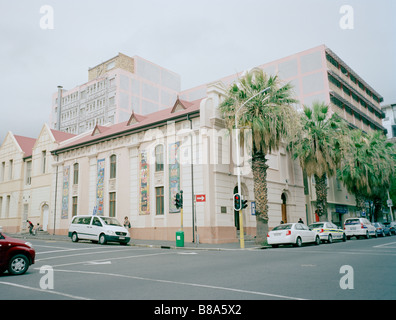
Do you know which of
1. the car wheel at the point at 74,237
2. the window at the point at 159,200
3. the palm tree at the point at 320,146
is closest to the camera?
the car wheel at the point at 74,237

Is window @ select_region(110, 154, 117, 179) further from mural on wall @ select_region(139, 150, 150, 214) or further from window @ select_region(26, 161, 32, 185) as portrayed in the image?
window @ select_region(26, 161, 32, 185)

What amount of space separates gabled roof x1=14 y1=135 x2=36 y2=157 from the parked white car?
20.6 m

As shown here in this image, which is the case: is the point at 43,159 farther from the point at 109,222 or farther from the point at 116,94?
the point at 116,94

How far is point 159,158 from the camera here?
27625 millimetres

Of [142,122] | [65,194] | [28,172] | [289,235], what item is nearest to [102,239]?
[142,122]

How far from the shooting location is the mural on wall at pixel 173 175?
25547mm

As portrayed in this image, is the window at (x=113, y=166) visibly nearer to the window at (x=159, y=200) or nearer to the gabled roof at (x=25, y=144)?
the window at (x=159, y=200)

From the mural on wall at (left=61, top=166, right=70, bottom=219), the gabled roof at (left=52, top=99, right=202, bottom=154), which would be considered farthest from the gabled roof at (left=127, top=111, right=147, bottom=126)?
the mural on wall at (left=61, top=166, right=70, bottom=219)

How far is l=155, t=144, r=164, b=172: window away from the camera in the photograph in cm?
2736

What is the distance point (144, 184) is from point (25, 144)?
24505 millimetres

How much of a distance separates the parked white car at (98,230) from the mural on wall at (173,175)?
13.3 feet

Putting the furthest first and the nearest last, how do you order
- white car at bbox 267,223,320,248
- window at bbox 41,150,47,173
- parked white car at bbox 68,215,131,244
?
window at bbox 41,150,47,173, parked white car at bbox 68,215,131,244, white car at bbox 267,223,320,248

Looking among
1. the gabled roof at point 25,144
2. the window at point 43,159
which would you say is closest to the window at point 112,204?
the window at point 43,159
